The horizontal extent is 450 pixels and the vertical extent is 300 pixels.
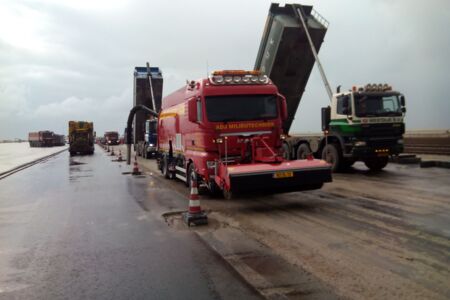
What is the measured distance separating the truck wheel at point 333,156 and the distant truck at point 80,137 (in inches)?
1101

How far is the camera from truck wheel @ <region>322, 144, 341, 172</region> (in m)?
14.8

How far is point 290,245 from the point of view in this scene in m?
5.89

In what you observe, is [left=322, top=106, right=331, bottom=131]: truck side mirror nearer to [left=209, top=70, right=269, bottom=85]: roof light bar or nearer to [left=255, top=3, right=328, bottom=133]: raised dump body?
[left=255, top=3, right=328, bottom=133]: raised dump body

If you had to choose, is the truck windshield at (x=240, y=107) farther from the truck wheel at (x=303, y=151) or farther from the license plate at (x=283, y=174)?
the truck wheel at (x=303, y=151)

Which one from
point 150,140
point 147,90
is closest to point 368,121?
point 150,140

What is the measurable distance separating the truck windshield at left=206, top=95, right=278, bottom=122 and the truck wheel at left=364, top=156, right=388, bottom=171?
679cm

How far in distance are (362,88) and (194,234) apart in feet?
30.5

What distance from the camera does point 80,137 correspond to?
38.1 meters

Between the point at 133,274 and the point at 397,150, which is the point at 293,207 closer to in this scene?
the point at 133,274

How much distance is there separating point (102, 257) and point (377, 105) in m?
11.0

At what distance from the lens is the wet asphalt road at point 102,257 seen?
4391mm

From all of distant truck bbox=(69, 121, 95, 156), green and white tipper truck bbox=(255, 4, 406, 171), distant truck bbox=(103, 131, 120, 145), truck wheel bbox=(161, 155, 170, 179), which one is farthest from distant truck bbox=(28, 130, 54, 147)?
green and white tipper truck bbox=(255, 4, 406, 171)

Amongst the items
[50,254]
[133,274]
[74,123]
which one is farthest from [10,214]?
[74,123]

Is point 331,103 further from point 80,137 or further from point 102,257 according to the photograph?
point 80,137
